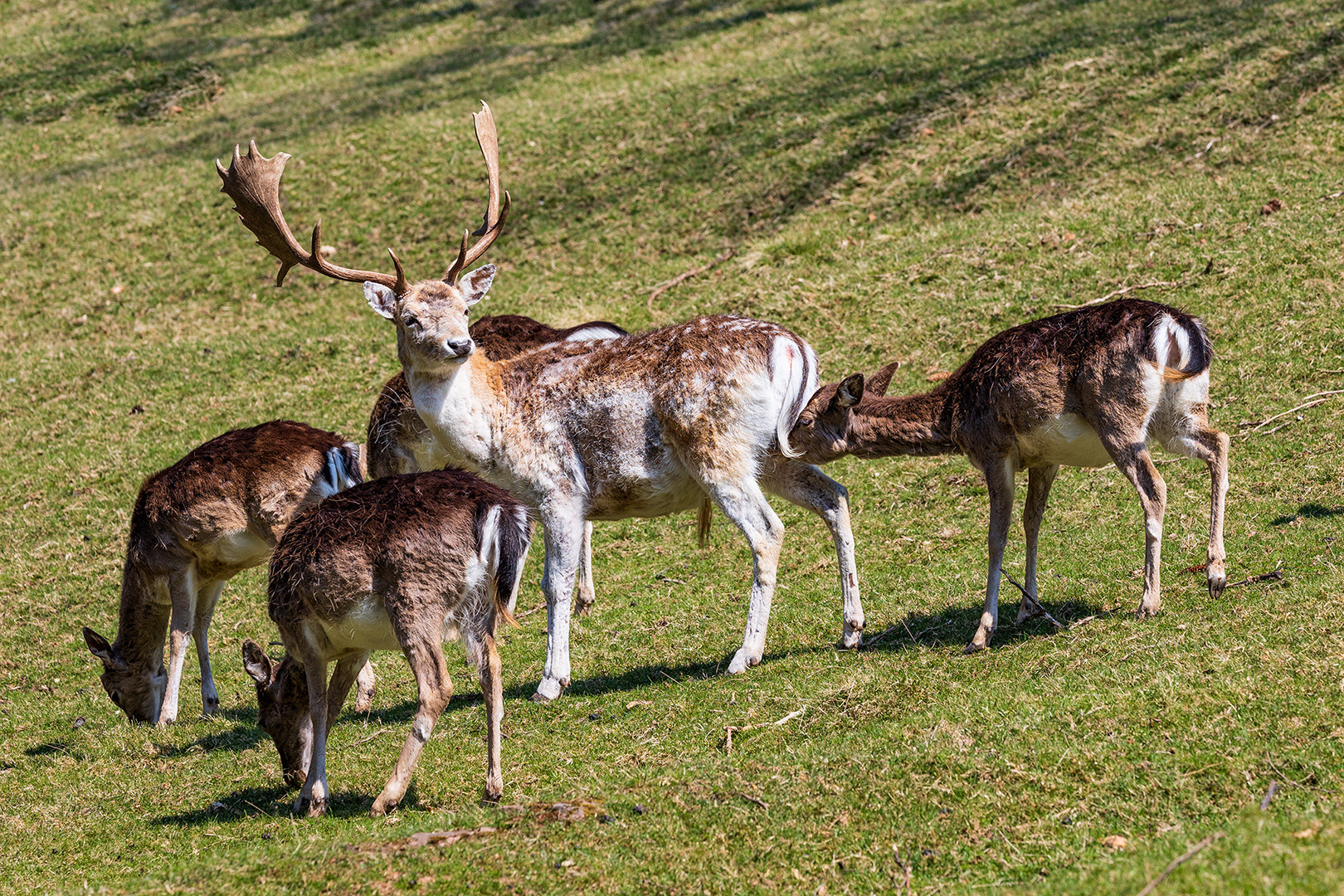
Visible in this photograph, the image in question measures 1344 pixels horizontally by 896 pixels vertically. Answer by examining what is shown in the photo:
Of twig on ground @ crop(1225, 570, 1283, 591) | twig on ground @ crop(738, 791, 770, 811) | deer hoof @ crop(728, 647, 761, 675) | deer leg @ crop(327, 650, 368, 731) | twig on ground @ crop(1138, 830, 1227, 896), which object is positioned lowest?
deer hoof @ crop(728, 647, 761, 675)

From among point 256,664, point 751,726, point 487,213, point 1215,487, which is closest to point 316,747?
point 256,664

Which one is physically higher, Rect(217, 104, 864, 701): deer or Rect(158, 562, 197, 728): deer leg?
Rect(217, 104, 864, 701): deer

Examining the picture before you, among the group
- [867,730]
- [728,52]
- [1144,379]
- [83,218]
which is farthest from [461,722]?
[728,52]

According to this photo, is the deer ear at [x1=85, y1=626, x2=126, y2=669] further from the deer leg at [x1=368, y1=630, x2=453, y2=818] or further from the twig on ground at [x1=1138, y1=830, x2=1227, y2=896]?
the twig on ground at [x1=1138, y1=830, x2=1227, y2=896]

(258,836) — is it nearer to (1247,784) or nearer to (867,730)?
(867,730)

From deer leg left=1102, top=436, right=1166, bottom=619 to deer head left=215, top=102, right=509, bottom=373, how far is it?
426 centimetres

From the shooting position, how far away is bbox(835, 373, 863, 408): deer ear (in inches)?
332

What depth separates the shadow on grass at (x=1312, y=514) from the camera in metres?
8.78

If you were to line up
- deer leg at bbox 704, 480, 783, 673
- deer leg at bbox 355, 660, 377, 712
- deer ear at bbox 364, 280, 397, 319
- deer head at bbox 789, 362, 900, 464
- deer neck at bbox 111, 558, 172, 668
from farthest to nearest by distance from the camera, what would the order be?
deer neck at bbox 111, 558, 172, 668, deer leg at bbox 355, 660, 377, 712, deer ear at bbox 364, 280, 397, 319, deer head at bbox 789, 362, 900, 464, deer leg at bbox 704, 480, 783, 673

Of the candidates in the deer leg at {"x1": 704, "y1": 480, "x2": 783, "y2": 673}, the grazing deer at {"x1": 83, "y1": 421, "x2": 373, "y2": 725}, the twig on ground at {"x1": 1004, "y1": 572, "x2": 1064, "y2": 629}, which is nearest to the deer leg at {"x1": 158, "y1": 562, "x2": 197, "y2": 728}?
the grazing deer at {"x1": 83, "y1": 421, "x2": 373, "y2": 725}

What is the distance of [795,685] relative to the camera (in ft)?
25.1

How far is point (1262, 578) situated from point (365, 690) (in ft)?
19.4

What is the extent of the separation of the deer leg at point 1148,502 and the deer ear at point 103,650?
23.4ft

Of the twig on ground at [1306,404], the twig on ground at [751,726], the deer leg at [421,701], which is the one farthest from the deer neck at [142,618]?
the twig on ground at [1306,404]
